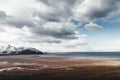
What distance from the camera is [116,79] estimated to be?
52.6 m

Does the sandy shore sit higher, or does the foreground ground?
the sandy shore

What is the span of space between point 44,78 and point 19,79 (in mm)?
6454

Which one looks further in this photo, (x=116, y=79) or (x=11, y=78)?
(x=11, y=78)

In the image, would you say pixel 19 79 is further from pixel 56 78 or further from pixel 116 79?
pixel 116 79

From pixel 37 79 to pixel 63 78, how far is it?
672 cm

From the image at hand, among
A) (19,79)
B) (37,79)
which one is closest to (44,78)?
(37,79)

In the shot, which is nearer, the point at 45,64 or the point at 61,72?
the point at 61,72

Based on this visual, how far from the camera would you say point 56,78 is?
55.1 meters

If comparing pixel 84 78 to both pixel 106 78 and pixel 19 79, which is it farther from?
pixel 19 79

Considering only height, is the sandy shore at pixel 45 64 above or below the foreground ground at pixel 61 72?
above

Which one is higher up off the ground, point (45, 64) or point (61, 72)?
point (45, 64)

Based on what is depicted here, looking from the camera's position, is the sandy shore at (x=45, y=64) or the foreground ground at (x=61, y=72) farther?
the sandy shore at (x=45, y=64)

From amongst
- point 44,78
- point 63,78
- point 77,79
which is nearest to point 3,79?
point 44,78

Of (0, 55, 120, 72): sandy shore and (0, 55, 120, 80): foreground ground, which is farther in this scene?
(0, 55, 120, 72): sandy shore
